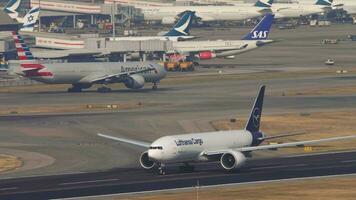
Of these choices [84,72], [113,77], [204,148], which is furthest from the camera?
[113,77]

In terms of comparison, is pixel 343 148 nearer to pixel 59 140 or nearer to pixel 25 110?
pixel 59 140

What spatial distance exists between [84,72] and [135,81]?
Answer: 8254 mm

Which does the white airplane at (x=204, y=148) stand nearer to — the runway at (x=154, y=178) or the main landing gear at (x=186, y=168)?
the main landing gear at (x=186, y=168)

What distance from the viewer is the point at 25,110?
157 meters

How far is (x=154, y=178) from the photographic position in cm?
9369

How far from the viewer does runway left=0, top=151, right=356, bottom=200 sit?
8744cm

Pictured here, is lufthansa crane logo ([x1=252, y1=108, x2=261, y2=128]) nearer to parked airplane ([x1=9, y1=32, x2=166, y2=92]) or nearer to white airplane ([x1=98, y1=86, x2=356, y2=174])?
white airplane ([x1=98, y1=86, x2=356, y2=174])

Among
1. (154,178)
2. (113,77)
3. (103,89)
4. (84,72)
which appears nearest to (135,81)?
(113,77)

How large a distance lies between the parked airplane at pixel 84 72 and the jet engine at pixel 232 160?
8581 cm

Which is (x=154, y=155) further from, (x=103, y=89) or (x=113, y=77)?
(x=103, y=89)

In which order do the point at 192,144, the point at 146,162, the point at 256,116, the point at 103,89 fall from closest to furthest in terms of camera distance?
the point at 192,144 → the point at 146,162 → the point at 256,116 → the point at 103,89

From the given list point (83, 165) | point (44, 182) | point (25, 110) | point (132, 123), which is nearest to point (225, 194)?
point (44, 182)

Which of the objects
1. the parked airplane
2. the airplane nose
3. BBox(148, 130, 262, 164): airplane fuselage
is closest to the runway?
BBox(148, 130, 262, 164): airplane fuselage

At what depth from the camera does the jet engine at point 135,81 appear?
183 metres
